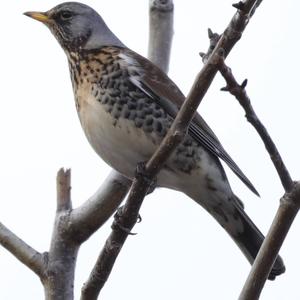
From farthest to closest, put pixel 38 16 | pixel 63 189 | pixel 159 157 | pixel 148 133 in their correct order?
pixel 38 16 < pixel 148 133 < pixel 63 189 < pixel 159 157

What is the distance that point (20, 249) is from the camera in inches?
170

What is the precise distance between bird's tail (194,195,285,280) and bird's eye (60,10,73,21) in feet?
6.19

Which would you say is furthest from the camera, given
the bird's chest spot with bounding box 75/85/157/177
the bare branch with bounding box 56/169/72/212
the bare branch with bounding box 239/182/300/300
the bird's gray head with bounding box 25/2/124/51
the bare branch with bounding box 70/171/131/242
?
the bird's gray head with bounding box 25/2/124/51

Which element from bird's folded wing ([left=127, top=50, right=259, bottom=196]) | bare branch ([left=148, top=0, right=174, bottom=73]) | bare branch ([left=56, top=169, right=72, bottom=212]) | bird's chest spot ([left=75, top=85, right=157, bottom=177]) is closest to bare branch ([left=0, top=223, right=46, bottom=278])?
bare branch ([left=56, top=169, right=72, bottom=212])

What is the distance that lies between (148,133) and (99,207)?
60cm

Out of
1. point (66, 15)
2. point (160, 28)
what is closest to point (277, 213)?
point (160, 28)

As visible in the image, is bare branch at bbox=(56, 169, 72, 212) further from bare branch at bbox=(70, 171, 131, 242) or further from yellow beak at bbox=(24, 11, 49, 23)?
yellow beak at bbox=(24, 11, 49, 23)

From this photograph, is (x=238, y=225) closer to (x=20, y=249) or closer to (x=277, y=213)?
(x=20, y=249)

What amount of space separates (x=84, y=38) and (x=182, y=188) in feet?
4.87

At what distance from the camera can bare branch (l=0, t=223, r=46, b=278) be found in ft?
13.9

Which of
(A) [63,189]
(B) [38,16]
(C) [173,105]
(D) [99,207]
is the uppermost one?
(B) [38,16]

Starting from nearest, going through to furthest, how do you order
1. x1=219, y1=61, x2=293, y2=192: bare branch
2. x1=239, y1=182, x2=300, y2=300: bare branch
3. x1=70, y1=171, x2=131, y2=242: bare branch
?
x1=239, y1=182, x2=300, y2=300: bare branch, x1=219, y1=61, x2=293, y2=192: bare branch, x1=70, y1=171, x2=131, y2=242: bare branch

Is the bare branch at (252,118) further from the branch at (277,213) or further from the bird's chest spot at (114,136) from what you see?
the bird's chest spot at (114,136)

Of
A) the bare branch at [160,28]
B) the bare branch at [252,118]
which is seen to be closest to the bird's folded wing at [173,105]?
the bare branch at [160,28]
